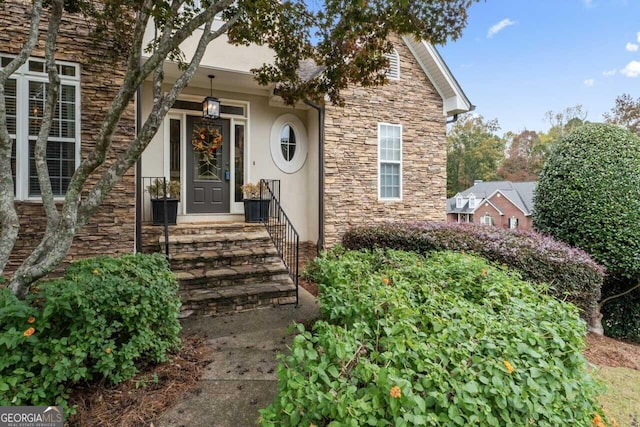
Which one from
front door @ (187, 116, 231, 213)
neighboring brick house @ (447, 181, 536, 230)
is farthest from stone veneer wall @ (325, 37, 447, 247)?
neighboring brick house @ (447, 181, 536, 230)

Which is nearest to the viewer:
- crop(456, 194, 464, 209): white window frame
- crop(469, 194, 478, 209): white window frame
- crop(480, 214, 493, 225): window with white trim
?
crop(480, 214, 493, 225): window with white trim

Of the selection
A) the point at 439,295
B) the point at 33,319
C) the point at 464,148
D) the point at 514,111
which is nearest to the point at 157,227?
the point at 33,319

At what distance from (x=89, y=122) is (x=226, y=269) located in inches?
120

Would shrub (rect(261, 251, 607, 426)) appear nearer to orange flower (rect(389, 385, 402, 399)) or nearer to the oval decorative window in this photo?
orange flower (rect(389, 385, 402, 399))

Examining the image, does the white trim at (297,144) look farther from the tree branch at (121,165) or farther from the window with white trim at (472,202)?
the window with white trim at (472,202)

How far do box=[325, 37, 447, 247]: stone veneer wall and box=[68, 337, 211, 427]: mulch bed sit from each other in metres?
4.83

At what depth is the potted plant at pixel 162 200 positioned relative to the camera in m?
6.43

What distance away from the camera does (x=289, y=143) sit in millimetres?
8086

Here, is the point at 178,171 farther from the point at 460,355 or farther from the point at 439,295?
the point at 460,355

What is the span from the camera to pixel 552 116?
107 ft

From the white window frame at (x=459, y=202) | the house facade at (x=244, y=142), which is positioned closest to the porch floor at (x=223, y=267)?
the house facade at (x=244, y=142)

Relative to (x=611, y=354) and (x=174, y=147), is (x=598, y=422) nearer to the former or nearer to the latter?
(x=611, y=354)

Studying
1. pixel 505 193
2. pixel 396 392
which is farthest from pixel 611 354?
pixel 505 193

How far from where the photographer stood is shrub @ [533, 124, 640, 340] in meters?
5.91
